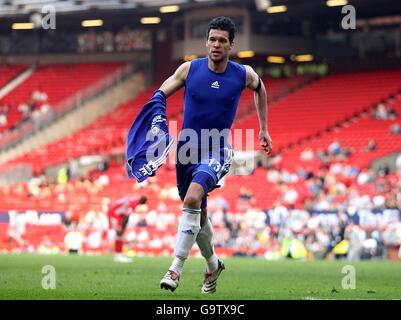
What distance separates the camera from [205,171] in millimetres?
10930

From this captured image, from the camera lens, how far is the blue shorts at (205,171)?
429 inches

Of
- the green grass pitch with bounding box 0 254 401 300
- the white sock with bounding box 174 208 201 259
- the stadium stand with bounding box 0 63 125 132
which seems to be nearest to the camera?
the white sock with bounding box 174 208 201 259

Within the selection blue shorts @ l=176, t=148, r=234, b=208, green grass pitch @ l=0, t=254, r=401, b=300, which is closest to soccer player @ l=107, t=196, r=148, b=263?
green grass pitch @ l=0, t=254, r=401, b=300

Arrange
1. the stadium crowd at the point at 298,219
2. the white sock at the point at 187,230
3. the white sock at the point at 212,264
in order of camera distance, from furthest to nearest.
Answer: the stadium crowd at the point at 298,219, the white sock at the point at 212,264, the white sock at the point at 187,230

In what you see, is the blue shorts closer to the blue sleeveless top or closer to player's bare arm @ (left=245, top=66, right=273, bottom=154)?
the blue sleeveless top

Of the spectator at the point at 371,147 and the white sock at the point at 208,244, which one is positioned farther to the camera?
the spectator at the point at 371,147

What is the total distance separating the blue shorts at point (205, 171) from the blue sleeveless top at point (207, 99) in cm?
20

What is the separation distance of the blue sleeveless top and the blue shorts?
20 cm

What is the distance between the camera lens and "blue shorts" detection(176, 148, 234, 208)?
1089 centimetres

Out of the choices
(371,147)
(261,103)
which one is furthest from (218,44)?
(371,147)

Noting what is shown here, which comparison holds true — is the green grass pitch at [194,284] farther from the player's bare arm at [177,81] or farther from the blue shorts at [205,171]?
the player's bare arm at [177,81]

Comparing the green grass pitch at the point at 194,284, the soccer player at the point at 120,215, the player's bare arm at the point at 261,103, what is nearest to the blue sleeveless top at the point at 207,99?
the player's bare arm at the point at 261,103

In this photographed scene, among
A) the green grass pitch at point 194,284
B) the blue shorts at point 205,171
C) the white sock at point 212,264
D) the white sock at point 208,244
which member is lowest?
the green grass pitch at point 194,284

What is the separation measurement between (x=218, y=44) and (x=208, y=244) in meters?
2.18
